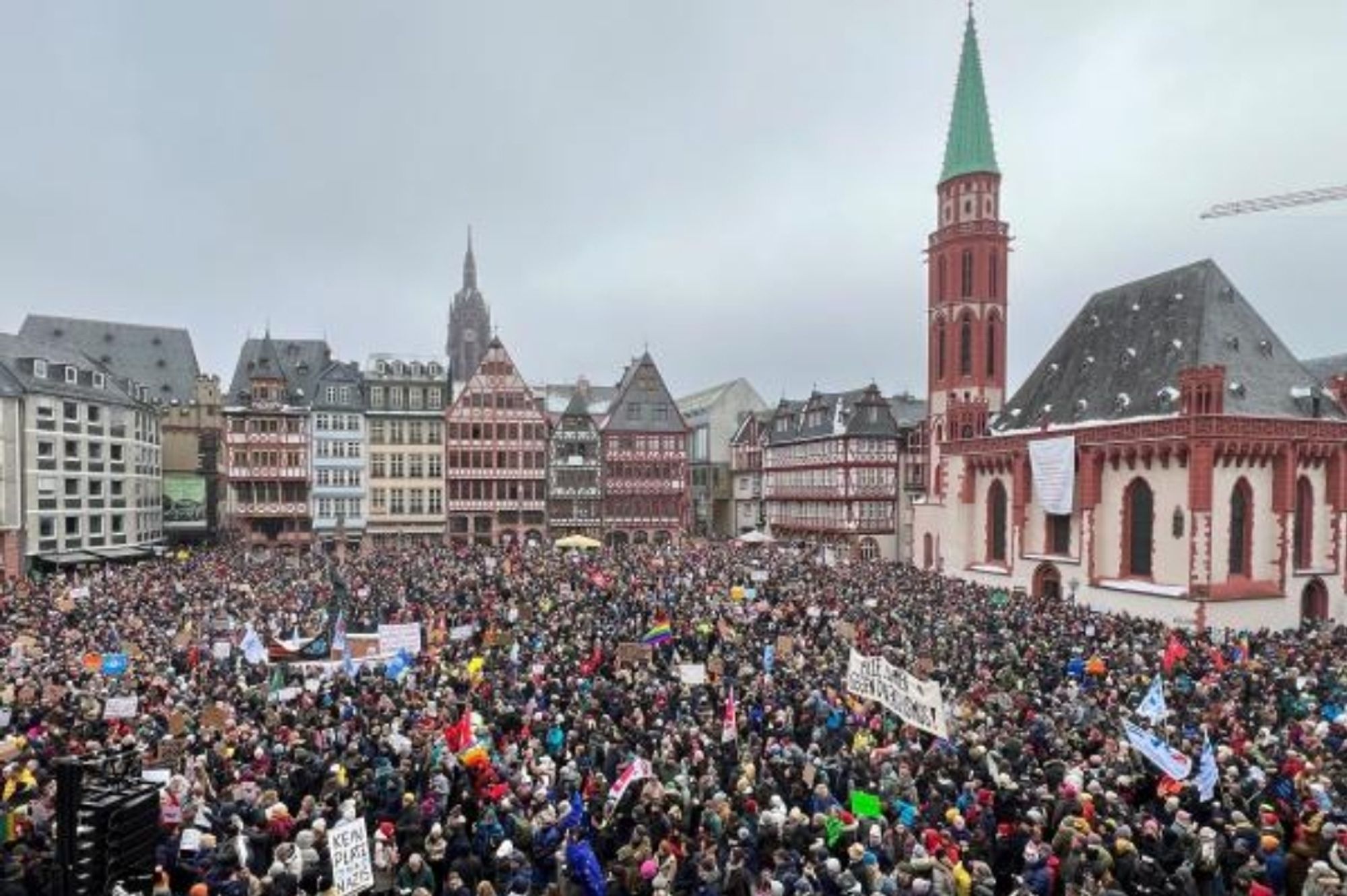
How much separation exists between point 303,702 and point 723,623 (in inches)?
479

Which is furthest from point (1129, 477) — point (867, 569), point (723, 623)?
point (723, 623)

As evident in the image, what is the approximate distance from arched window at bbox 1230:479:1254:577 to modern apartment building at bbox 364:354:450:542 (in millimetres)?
49485

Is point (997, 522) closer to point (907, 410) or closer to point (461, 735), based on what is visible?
point (907, 410)

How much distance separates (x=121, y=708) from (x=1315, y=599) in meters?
42.1

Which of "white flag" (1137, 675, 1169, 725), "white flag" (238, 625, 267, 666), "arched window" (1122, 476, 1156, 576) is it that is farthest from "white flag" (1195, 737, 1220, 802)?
"arched window" (1122, 476, 1156, 576)

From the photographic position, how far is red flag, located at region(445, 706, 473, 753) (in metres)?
14.4

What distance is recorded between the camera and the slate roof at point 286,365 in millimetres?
62062

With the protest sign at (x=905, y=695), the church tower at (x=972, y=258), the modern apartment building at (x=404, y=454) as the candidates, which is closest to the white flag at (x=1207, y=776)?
the protest sign at (x=905, y=695)

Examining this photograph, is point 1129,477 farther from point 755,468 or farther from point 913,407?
point 755,468

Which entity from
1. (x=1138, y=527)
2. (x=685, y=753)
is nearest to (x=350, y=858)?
(x=685, y=753)

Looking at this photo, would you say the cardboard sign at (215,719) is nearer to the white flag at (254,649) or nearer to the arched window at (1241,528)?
the white flag at (254,649)

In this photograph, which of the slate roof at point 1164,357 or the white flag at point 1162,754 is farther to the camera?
the slate roof at point 1164,357

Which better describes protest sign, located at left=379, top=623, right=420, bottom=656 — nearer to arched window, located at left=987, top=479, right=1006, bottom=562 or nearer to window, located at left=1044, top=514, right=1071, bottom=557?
window, located at left=1044, top=514, right=1071, bottom=557

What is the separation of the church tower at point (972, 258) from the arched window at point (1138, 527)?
1572cm
